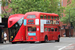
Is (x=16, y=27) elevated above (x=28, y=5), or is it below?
below

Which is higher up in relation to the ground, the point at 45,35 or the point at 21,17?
the point at 21,17

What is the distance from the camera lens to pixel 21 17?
1201 inches

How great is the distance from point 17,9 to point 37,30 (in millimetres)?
13689

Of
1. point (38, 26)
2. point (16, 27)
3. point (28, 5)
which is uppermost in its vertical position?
point (28, 5)

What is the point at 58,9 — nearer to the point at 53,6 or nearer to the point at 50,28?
the point at 53,6

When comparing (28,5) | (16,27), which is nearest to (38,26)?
(16,27)

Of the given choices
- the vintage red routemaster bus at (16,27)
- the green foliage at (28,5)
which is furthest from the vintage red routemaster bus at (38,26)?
the green foliage at (28,5)

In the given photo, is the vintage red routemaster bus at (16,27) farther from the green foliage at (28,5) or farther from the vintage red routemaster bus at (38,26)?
the green foliage at (28,5)

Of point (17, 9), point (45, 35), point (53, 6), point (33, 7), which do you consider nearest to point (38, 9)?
point (33, 7)

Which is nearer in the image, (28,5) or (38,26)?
(38,26)

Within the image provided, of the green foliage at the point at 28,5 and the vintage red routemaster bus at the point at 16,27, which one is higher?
the green foliage at the point at 28,5

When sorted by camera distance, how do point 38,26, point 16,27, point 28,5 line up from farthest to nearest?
point 28,5
point 16,27
point 38,26

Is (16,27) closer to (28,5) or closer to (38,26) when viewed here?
(38,26)

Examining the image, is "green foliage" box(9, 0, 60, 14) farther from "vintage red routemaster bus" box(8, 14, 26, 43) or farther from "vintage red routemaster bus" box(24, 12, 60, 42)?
"vintage red routemaster bus" box(8, 14, 26, 43)
